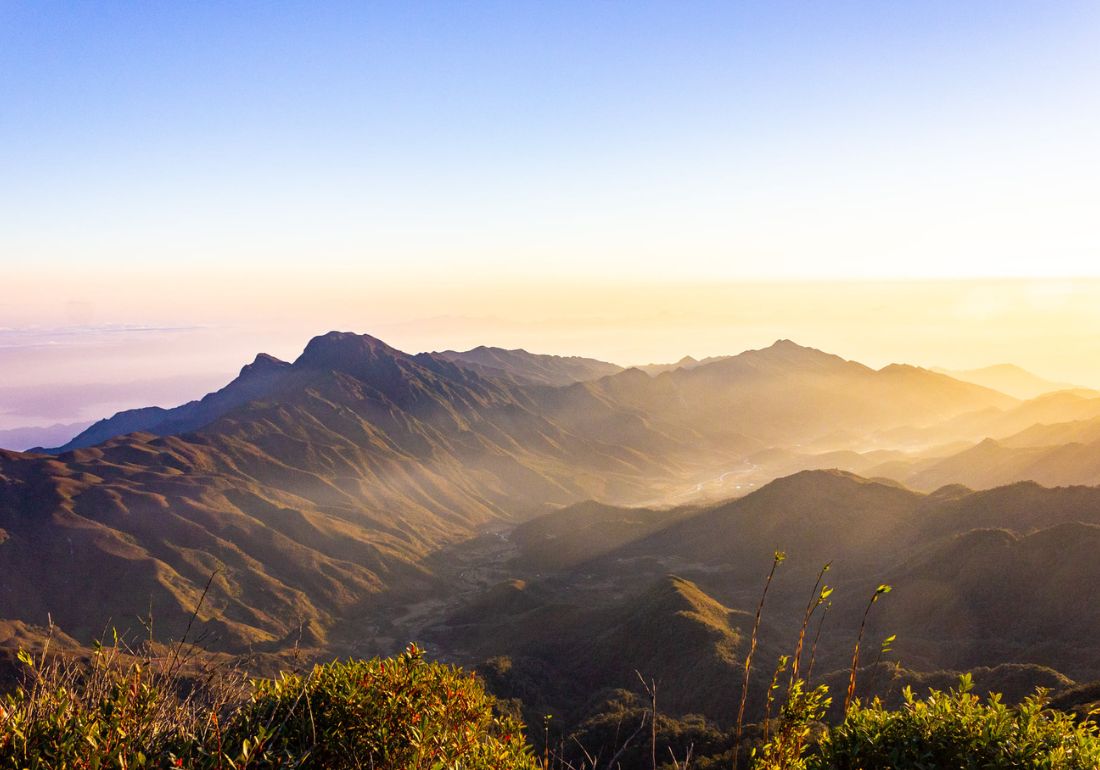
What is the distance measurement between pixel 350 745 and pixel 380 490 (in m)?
126

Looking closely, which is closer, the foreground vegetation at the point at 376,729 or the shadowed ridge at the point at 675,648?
the foreground vegetation at the point at 376,729

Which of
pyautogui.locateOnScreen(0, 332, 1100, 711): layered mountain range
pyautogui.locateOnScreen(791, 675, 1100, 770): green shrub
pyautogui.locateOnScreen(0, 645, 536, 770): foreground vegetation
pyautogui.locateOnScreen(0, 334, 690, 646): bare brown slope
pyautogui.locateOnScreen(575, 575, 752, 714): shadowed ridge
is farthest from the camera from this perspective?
pyautogui.locateOnScreen(0, 334, 690, 646): bare brown slope

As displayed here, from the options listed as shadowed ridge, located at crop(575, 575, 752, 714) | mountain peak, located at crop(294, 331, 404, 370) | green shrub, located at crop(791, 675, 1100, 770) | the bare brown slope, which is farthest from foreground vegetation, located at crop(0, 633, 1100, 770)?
mountain peak, located at crop(294, 331, 404, 370)

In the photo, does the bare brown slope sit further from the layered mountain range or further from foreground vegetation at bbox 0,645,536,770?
foreground vegetation at bbox 0,645,536,770

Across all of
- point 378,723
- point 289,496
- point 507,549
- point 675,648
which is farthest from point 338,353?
point 378,723

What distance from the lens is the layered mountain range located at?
180ft

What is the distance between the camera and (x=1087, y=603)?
166 ft

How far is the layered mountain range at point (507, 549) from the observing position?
54719 millimetres

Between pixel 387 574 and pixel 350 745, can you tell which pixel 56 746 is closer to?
pixel 350 745

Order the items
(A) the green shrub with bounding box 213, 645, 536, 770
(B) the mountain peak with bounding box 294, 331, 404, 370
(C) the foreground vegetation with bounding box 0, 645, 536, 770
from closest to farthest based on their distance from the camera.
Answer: (C) the foreground vegetation with bounding box 0, 645, 536, 770, (A) the green shrub with bounding box 213, 645, 536, 770, (B) the mountain peak with bounding box 294, 331, 404, 370

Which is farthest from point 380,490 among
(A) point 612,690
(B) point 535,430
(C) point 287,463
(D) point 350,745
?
(D) point 350,745

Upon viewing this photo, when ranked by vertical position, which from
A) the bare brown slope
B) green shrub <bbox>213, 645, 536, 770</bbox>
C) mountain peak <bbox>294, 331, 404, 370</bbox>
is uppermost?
green shrub <bbox>213, 645, 536, 770</bbox>

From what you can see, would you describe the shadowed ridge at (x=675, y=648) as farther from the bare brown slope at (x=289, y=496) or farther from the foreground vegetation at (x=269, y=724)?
the foreground vegetation at (x=269, y=724)

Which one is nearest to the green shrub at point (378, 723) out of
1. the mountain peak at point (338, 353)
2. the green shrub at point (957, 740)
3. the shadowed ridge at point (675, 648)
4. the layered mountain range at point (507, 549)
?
the green shrub at point (957, 740)
